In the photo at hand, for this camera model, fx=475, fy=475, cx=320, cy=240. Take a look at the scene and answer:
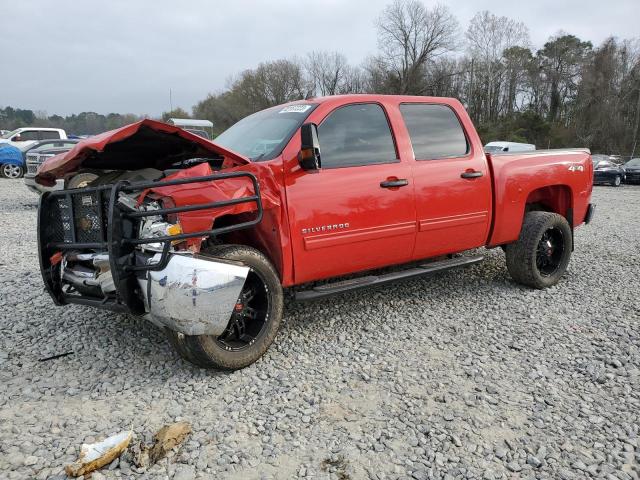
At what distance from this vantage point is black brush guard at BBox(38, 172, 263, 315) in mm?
2738

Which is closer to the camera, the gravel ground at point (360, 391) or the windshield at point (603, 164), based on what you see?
the gravel ground at point (360, 391)

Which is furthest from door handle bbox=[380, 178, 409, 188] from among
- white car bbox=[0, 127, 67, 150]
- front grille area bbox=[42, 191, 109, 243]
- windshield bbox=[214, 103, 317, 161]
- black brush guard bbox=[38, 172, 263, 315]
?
white car bbox=[0, 127, 67, 150]

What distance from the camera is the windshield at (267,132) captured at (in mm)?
3553

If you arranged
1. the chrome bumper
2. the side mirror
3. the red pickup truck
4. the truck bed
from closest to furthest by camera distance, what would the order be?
1. the chrome bumper
2. the red pickup truck
3. the side mirror
4. the truck bed

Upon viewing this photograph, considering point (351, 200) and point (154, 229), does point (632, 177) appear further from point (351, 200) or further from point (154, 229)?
point (154, 229)

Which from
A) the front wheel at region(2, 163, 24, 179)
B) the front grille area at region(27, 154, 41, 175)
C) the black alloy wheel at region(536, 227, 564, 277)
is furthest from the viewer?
the front wheel at region(2, 163, 24, 179)

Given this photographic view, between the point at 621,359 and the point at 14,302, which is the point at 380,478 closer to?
the point at 621,359

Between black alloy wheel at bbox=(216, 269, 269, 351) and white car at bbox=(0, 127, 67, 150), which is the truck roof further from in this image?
white car at bbox=(0, 127, 67, 150)

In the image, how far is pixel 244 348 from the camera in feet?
10.5

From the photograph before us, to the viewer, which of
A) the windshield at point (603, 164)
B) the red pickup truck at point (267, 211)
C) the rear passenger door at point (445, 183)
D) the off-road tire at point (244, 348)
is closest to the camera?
the red pickup truck at point (267, 211)

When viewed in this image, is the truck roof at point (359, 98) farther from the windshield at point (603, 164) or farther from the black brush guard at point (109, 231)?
the windshield at point (603, 164)

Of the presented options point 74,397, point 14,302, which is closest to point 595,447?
point 74,397

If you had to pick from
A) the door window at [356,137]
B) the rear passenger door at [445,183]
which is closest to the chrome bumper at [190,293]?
the door window at [356,137]

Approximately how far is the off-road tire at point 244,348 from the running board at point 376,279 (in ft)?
0.86
